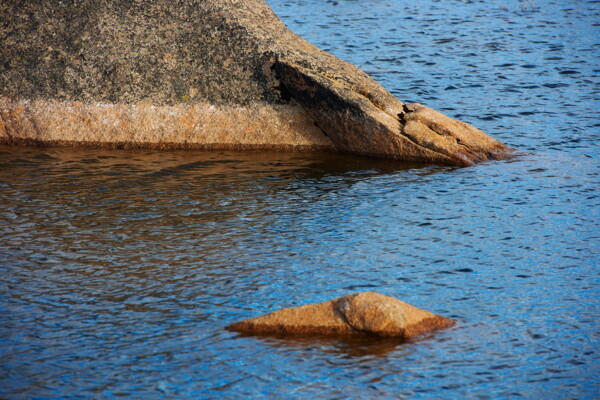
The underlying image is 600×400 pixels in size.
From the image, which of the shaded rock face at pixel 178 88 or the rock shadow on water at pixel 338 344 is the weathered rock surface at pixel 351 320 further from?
the shaded rock face at pixel 178 88

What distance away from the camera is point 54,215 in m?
8.97

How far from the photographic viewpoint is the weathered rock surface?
6.04 m

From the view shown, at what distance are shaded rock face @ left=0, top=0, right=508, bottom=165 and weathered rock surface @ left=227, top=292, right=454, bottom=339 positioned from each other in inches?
217

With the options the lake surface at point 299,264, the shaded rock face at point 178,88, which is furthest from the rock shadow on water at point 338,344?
the shaded rock face at point 178,88

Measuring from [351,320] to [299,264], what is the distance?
161 centimetres

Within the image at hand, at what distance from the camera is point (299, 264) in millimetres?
7578

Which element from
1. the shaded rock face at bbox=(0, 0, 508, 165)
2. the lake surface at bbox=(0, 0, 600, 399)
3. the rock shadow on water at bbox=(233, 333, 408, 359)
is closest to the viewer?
the lake surface at bbox=(0, 0, 600, 399)

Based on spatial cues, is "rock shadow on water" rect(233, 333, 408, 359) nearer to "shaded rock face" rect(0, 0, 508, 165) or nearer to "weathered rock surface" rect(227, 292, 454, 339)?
"weathered rock surface" rect(227, 292, 454, 339)

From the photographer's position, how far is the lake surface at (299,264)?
5570mm

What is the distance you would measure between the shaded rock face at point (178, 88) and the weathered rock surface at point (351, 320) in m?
5.50

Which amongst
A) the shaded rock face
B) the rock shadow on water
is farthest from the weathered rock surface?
the shaded rock face

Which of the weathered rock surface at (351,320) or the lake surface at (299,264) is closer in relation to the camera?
the lake surface at (299,264)

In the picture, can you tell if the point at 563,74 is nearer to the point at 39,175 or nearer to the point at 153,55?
the point at 153,55

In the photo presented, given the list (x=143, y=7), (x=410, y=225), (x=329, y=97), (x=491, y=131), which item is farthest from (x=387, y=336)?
(x=143, y=7)
